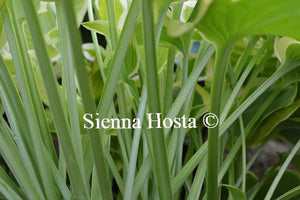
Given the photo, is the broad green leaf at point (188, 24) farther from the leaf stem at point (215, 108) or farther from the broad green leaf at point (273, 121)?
the broad green leaf at point (273, 121)

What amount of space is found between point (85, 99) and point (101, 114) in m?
0.08

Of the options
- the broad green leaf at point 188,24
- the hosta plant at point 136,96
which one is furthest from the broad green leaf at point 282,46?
the broad green leaf at point 188,24

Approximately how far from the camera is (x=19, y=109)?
29cm

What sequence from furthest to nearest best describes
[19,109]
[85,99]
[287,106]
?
[287,106] → [19,109] → [85,99]

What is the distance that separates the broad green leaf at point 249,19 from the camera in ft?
0.63

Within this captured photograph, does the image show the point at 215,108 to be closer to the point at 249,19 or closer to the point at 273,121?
the point at 249,19

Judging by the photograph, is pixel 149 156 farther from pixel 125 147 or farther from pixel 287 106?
pixel 287 106

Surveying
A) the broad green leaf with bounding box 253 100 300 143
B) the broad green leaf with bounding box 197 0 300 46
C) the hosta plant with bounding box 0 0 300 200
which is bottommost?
the broad green leaf with bounding box 253 100 300 143

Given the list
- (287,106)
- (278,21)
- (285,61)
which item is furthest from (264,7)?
(287,106)

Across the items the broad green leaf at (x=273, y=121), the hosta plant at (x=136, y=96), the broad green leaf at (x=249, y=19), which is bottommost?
the broad green leaf at (x=273, y=121)

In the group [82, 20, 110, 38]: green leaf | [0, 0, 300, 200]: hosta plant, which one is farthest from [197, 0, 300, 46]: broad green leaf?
[82, 20, 110, 38]: green leaf

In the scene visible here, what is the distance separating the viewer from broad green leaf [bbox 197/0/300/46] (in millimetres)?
193

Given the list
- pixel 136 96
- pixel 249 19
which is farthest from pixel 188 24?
pixel 136 96

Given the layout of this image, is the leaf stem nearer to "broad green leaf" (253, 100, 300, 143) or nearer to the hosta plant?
the hosta plant
